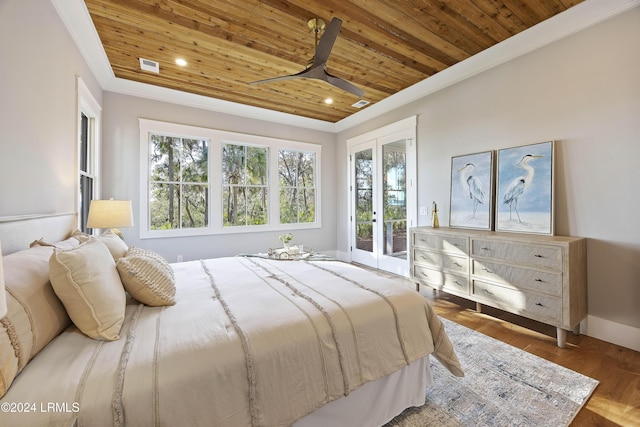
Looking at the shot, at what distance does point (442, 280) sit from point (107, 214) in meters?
3.57

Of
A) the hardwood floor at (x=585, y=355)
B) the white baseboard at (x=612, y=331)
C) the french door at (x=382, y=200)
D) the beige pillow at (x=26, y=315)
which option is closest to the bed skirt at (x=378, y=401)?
the hardwood floor at (x=585, y=355)

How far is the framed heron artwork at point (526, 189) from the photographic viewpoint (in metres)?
2.60

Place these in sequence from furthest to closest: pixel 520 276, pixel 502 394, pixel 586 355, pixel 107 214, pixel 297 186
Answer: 1. pixel 297 186
2. pixel 107 214
3. pixel 520 276
4. pixel 586 355
5. pixel 502 394

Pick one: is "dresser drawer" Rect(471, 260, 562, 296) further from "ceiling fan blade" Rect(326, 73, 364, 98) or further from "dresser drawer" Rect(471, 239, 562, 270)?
"ceiling fan blade" Rect(326, 73, 364, 98)

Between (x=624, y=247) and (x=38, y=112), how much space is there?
4.60 m

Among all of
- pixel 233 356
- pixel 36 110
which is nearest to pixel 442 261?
pixel 233 356

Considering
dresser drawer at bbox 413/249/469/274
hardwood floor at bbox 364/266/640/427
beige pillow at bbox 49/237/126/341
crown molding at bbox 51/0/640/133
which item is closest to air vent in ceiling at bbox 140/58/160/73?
crown molding at bbox 51/0/640/133

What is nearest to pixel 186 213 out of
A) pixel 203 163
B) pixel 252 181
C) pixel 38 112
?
pixel 203 163

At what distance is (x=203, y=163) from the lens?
172 inches

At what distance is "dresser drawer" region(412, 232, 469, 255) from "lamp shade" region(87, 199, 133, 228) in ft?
10.7

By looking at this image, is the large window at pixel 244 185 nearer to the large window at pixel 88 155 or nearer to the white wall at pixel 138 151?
the white wall at pixel 138 151

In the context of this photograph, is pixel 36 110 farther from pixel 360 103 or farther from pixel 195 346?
pixel 360 103

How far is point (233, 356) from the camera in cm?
104

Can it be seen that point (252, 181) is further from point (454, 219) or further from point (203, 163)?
A: point (454, 219)
